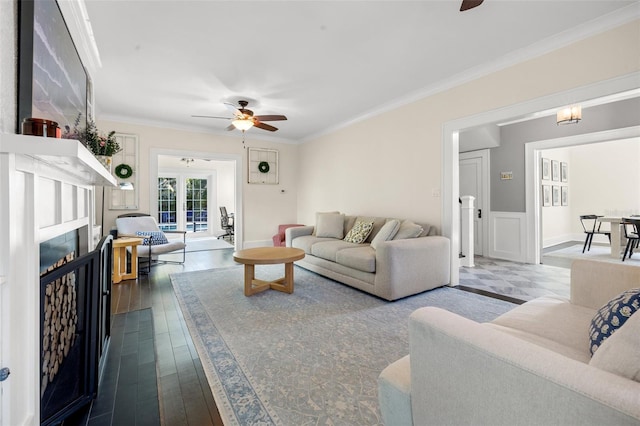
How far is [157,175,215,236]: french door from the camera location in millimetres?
8711

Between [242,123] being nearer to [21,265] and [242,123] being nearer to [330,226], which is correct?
[330,226]

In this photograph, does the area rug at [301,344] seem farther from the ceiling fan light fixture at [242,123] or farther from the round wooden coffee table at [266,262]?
the ceiling fan light fixture at [242,123]

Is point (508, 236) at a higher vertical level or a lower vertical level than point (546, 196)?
lower

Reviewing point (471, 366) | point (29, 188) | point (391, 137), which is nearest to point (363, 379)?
point (471, 366)

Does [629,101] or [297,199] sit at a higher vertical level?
[629,101]

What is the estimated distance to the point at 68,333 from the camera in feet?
5.57

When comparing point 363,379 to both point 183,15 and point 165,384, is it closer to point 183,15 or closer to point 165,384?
point 165,384

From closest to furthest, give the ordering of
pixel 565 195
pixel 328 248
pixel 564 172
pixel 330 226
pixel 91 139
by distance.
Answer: pixel 91 139, pixel 328 248, pixel 330 226, pixel 564 172, pixel 565 195

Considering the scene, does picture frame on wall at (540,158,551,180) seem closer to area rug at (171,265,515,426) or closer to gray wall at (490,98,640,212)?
A: gray wall at (490,98,640,212)

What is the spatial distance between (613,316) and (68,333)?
9.01 feet

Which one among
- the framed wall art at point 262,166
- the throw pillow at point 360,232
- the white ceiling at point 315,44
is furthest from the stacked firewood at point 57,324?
the framed wall art at point 262,166

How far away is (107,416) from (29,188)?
1.21 m

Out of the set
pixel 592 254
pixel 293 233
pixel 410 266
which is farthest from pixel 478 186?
pixel 293 233

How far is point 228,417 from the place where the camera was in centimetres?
146
